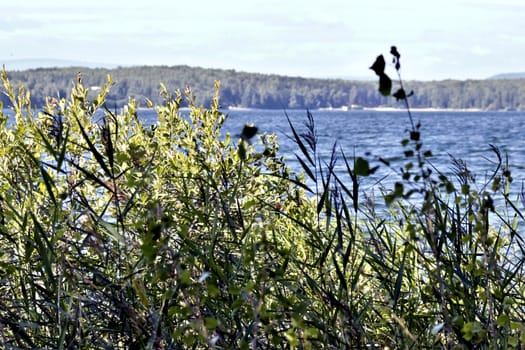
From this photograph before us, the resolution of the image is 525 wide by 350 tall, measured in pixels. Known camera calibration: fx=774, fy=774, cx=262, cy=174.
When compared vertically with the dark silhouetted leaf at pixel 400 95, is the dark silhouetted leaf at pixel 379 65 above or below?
above

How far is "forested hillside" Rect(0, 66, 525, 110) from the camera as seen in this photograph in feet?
245

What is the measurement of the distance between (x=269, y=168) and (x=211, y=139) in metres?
0.41

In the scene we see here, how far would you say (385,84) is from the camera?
1.91m

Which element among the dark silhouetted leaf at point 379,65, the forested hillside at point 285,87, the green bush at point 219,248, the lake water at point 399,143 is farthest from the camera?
the forested hillside at point 285,87

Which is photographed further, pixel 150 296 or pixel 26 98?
pixel 26 98

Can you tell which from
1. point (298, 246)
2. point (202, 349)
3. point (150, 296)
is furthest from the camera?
point (298, 246)

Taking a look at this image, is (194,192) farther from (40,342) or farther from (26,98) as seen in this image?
(40,342)

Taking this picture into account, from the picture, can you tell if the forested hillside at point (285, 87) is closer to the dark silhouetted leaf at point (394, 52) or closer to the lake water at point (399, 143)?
the lake water at point (399, 143)

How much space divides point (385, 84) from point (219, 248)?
1.56m

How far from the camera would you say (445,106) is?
12100 cm

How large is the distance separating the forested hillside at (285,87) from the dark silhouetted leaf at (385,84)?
62029 mm

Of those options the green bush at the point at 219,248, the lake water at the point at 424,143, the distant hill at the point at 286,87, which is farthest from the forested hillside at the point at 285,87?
the green bush at the point at 219,248

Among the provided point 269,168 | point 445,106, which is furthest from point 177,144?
point 445,106

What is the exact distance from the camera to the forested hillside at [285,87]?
245ft
